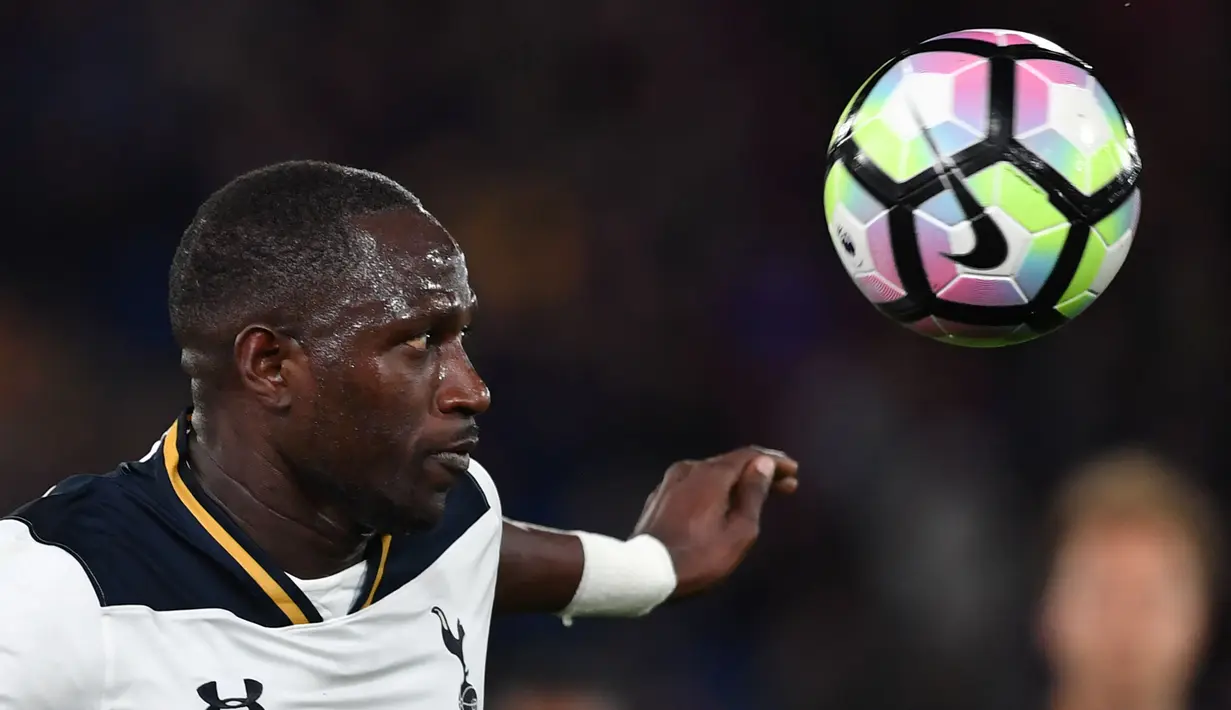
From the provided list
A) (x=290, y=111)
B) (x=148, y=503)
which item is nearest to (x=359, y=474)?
(x=148, y=503)

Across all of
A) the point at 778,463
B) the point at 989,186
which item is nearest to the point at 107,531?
the point at 778,463

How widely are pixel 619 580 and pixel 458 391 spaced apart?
0.74 m

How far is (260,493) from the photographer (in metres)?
2.20

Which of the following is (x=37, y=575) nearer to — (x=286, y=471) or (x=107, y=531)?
(x=107, y=531)

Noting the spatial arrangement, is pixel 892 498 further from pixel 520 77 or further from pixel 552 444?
pixel 520 77

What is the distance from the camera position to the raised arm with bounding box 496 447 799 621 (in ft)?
8.91

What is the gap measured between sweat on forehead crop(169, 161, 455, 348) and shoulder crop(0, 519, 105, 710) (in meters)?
0.39

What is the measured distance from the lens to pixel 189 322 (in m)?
2.18

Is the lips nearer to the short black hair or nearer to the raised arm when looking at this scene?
the short black hair

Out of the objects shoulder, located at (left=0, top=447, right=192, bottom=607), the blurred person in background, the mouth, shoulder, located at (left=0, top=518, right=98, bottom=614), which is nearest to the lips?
the mouth

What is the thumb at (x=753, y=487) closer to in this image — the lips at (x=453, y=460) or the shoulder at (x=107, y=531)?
the lips at (x=453, y=460)

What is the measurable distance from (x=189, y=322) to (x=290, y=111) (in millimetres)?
3378

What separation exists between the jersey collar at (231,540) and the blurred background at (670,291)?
2835 mm

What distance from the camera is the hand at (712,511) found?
288 centimetres
